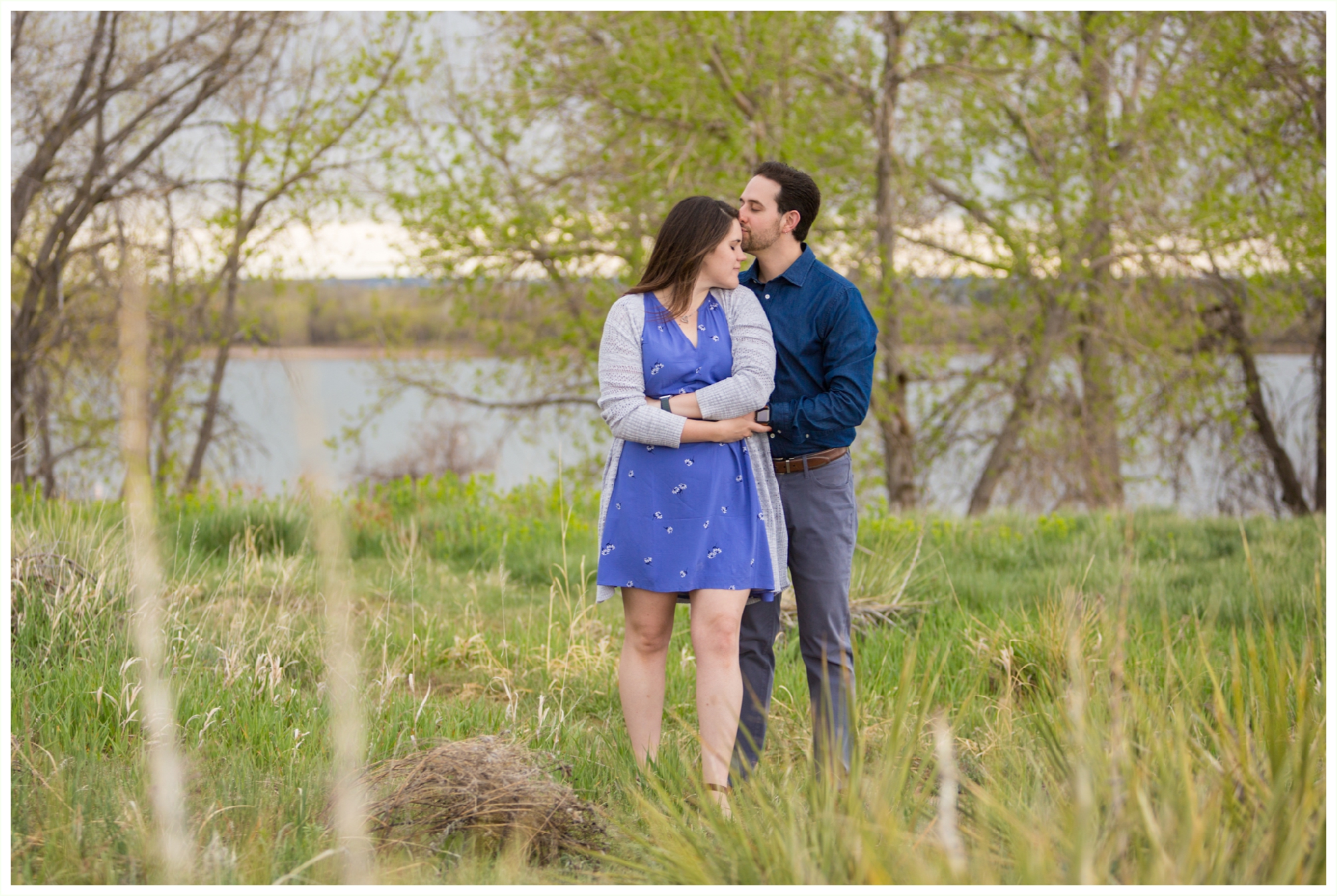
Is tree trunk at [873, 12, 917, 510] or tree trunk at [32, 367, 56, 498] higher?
tree trunk at [873, 12, 917, 510]

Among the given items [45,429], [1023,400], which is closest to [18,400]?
[45,429]

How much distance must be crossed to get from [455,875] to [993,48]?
38.0ft

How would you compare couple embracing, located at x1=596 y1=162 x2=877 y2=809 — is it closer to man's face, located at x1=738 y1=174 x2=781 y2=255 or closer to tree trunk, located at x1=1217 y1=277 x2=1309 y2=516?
man's face, located at x1=738 y1=174 x2=781 y2=255

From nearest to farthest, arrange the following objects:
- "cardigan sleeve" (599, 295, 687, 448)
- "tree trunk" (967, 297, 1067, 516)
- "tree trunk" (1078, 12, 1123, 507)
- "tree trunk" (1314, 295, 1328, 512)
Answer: "cardigan sleeve" (599, 295, 687, 448) < "tree trunk" (1078, 12, 1123, 507) < "tree trunk" (967, 297, 1067, 516) < "tree trunk" (1314, 295, 1328, 512)

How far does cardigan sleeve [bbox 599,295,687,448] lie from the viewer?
299cm

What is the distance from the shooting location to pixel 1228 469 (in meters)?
13.0

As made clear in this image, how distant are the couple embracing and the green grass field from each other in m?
0.29

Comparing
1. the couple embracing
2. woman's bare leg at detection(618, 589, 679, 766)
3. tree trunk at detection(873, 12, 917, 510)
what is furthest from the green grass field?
tree trunk at detection(873, 12, 917, 510)

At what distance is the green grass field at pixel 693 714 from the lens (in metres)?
2.14

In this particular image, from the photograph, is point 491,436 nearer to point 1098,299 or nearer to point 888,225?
point 888,225

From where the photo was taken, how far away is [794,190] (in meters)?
3.29

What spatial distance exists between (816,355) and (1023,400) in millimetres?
9680

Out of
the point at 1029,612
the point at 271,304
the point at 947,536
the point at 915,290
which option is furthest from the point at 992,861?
the point at 271,304

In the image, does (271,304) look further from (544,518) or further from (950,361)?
(950,361)
